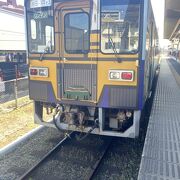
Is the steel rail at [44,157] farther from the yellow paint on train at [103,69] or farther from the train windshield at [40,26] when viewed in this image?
the train windshield at [40,26]

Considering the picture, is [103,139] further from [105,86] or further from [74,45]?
[74,45]

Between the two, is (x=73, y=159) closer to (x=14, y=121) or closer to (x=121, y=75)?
(x=121, y=75)

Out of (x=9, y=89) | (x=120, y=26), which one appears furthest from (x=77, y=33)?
(x=9, y=89)

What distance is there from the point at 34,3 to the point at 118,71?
2.27 meters

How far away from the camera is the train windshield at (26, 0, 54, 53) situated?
5.02 metres

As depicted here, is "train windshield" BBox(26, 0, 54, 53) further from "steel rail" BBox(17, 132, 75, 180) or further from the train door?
"steel rail" BBox(17, 132, 75, 180)

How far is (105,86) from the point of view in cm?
470

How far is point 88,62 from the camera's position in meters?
4.77

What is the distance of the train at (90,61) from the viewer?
14.7 feet

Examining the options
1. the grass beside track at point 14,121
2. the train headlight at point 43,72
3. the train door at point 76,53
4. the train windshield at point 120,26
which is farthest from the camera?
the grass beside track at point 14,121

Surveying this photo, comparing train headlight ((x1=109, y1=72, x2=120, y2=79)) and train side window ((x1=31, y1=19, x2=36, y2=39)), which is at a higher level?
train side window ((x1=31, y1=19, x2=36, y2=39))

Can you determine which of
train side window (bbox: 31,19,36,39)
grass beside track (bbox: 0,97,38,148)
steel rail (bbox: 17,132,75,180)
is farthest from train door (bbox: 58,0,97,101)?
grass beside track (bbox: 0,97,38,148)

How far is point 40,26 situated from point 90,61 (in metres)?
1.38

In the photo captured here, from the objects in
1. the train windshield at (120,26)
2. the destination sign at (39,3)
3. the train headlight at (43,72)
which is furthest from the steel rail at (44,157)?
the destination sign at (39,3)
